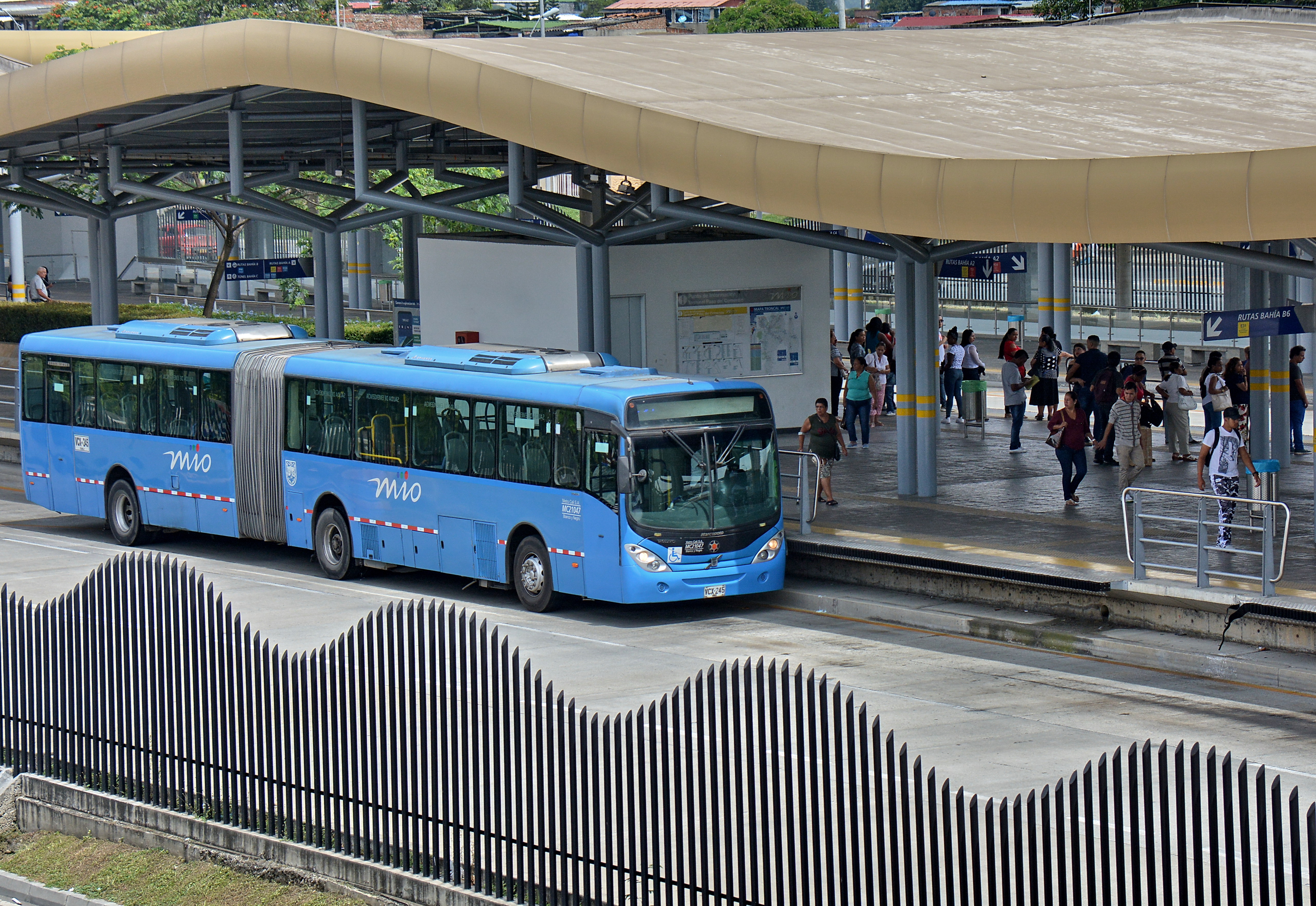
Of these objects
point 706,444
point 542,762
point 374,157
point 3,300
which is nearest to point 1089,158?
point 706,444

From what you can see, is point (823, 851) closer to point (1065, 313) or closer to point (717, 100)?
point (717, 100)

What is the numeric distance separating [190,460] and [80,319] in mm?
21266

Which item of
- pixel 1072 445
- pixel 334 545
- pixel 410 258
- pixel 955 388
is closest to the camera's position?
pixel 1072 445

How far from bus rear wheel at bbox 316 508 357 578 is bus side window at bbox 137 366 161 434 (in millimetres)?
3636

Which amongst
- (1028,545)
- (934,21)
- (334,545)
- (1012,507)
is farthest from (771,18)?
(1028,545)

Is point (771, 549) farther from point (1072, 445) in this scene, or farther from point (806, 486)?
point (1072, 445)

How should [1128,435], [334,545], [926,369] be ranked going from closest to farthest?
[1128,435] → [334,545] → [926,369]

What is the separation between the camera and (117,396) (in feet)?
83.8

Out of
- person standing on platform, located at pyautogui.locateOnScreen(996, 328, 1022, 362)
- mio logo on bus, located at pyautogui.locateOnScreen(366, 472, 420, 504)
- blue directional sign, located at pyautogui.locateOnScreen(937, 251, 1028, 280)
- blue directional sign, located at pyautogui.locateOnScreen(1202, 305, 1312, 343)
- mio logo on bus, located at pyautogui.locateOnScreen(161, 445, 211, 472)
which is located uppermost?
blue directional sign, located at pyautogui.locateOnScreen(937, 251, 1028, 280)

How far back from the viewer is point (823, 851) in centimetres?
897

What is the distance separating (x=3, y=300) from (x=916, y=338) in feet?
152

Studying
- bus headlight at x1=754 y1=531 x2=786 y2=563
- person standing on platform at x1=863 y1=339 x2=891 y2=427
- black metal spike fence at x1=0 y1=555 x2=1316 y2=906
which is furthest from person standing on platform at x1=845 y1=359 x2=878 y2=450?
black metal spike fence at x1=0 y1=555 x2=1316 y2=906

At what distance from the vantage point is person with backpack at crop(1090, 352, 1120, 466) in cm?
2600

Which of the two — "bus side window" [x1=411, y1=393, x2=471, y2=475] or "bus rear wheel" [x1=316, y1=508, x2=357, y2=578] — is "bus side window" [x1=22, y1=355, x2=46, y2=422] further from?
"bus side window" [x1=411, y1=393, x2=471, y2=475]
